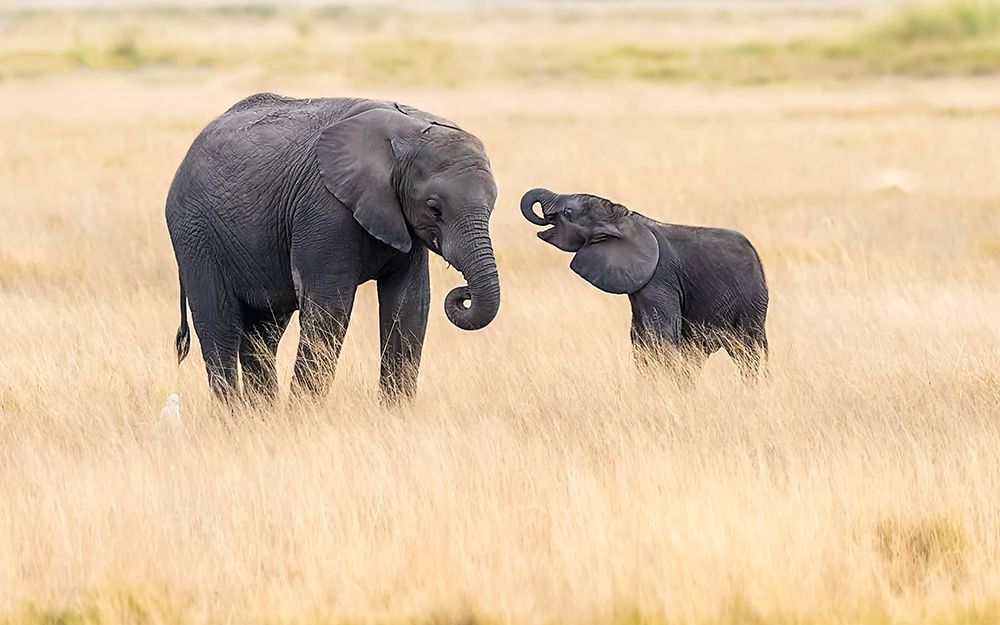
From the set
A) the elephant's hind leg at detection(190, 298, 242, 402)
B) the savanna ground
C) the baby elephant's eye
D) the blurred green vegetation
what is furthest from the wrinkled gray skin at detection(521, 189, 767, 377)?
the blurred green vegetation

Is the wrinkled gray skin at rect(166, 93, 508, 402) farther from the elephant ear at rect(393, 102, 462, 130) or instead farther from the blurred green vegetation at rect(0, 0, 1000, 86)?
the blurred green vegetation at rect(0, 0, 1000, 86)

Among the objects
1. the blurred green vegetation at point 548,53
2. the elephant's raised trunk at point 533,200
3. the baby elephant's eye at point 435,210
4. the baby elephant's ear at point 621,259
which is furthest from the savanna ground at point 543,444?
the blurred green vegetation at point 548,53

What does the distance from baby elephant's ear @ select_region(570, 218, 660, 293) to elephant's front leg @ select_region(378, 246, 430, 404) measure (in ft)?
3.32

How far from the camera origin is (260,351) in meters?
8.02

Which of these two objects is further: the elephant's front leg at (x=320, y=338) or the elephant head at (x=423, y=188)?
the elephant's front leg at (x=320, y=338)

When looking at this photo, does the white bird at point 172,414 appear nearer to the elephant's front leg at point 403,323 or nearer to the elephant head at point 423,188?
the elephant's front leg at point 403,323

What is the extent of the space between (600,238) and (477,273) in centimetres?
168

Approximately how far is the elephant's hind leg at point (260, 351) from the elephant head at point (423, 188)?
1166 millimetres

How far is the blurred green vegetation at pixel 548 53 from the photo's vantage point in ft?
163

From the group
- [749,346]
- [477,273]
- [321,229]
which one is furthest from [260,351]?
[749,346]

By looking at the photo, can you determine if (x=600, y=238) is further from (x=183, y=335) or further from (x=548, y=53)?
(x=548, y=53)

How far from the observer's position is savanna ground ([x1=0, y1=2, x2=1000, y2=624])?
203 inches

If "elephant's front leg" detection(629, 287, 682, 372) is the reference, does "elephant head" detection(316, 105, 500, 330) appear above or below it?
above

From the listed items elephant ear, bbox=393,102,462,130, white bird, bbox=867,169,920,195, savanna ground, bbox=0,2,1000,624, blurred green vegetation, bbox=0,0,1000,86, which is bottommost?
savanna ground, bbox=0,2,1000,624
